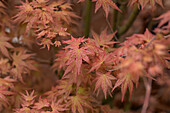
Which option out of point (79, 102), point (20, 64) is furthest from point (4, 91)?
point (79, 102)

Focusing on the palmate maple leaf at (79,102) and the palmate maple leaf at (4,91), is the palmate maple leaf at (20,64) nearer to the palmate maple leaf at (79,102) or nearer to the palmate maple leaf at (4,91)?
the palmate maple leaf at (4,91)

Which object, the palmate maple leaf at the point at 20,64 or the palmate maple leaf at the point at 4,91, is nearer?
the palmate maple leaf at the point at 4,91

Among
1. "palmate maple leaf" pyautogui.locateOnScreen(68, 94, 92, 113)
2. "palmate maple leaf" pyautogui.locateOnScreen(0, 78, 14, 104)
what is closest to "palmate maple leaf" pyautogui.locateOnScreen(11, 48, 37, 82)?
"palmate maple leaf" pyautogui.locateOnScreen(0, 78, 14, 104)

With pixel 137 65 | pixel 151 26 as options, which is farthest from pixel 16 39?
pixel 137 65

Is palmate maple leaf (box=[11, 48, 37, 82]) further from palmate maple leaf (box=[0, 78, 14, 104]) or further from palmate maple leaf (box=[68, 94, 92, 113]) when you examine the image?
palmate maple leaf (box=[68, 94, 92, 113])

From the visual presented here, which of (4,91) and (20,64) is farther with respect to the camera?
(20,64)

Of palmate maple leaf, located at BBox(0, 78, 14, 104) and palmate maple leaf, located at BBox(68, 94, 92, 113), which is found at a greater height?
palmate maple leaf, located at BBox(0, 78, 14, 104)

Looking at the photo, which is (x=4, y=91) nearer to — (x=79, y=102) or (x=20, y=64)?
(x=20, y=64)

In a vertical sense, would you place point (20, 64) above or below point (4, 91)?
above

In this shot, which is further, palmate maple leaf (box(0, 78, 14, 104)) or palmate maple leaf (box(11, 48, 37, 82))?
palmate maple leaf (box(11, 48, 37, 82))

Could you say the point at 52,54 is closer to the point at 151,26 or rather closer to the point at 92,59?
the point at 92,59

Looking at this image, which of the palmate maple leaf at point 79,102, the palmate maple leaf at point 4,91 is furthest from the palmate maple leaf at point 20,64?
the palmate maple leaf at point 79,102
